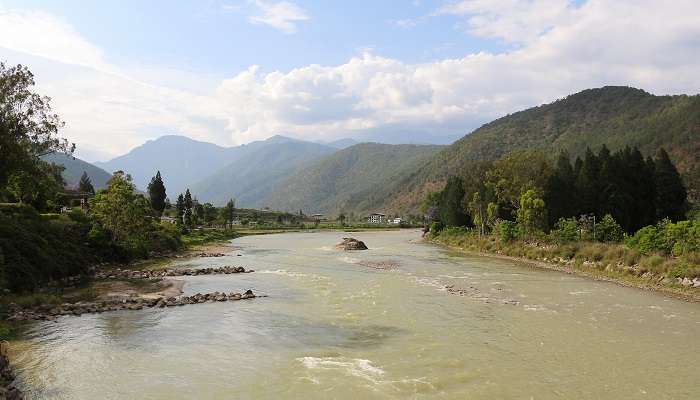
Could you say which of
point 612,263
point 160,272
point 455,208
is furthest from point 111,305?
point 455,208

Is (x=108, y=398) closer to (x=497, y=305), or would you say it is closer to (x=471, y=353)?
(x=471, y=353)

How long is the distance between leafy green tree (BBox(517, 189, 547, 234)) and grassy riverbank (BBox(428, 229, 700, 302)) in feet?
5.71

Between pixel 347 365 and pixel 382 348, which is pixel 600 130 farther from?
pixel 347 365

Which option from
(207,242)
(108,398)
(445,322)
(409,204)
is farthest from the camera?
(409,204)

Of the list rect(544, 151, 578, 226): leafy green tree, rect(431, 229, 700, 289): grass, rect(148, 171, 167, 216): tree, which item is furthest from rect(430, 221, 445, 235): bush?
rect(148, 171, 167, 216): tree

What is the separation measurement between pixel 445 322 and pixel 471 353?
4797 millimetres

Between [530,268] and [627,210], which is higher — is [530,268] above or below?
below

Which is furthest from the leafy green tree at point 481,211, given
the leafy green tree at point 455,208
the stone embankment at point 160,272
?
the stone embankment at point 160,272

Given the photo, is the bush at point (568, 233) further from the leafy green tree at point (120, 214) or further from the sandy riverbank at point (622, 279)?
the leafy green tree at point (120, 214)

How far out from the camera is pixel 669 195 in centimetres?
5697

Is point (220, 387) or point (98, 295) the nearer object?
point (220, 387)

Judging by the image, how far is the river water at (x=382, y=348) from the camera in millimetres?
14961

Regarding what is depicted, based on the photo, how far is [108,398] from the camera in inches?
558

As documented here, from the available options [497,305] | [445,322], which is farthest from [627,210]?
[445,322]
